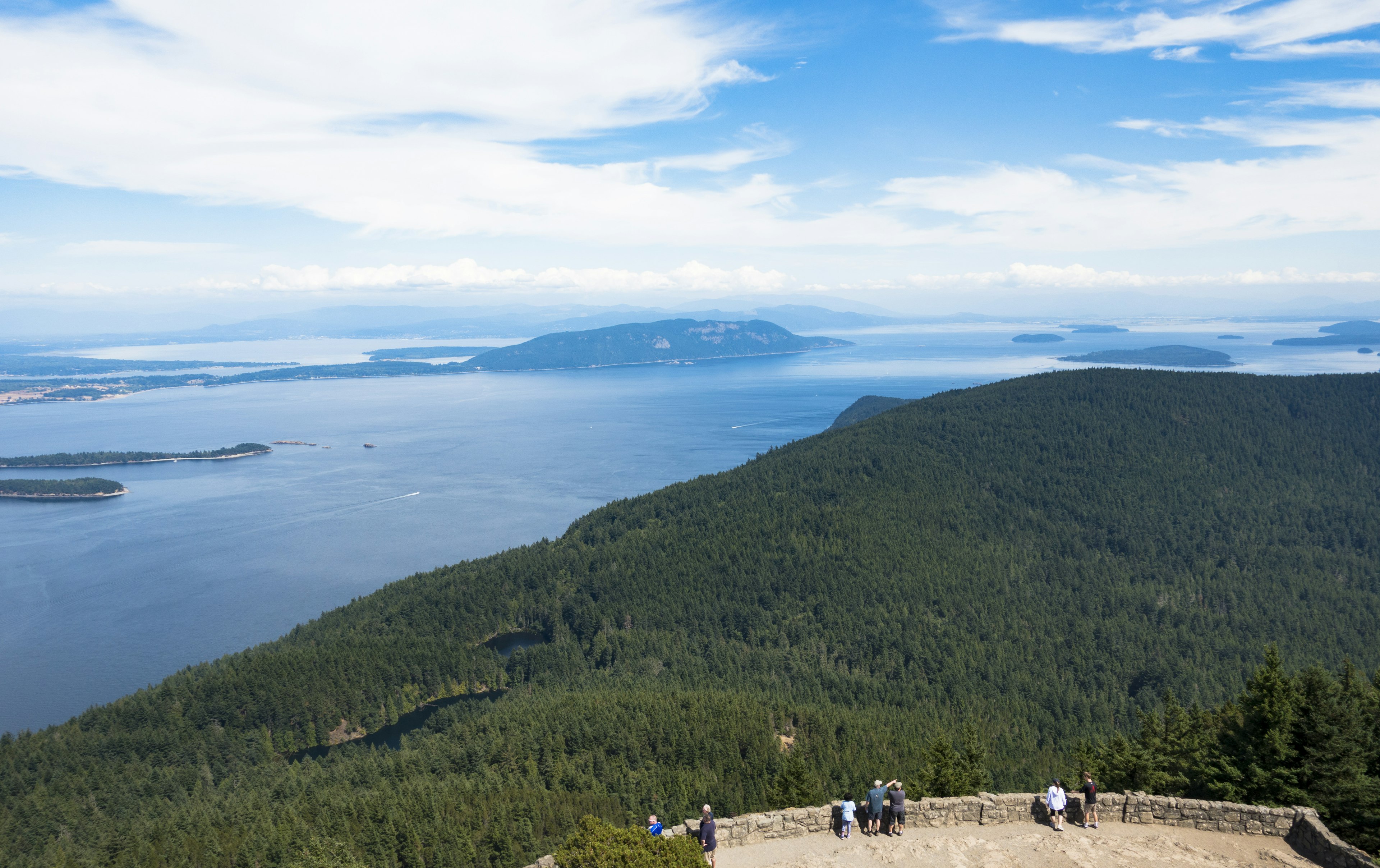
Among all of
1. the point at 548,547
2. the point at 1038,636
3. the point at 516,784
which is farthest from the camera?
the point at 548,547

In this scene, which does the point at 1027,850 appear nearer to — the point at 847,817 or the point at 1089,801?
the point at 1089,801

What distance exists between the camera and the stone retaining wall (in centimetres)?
2538

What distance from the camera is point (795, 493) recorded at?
6378 inches

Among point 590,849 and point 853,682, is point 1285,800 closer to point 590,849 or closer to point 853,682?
point 590,849

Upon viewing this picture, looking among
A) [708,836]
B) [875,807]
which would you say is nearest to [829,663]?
[875,807]

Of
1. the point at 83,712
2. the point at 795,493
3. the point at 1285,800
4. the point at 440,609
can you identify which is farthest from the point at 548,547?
the point at 1285,800

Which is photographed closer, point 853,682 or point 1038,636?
point 853,682

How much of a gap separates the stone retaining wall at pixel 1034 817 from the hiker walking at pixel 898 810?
26 cm

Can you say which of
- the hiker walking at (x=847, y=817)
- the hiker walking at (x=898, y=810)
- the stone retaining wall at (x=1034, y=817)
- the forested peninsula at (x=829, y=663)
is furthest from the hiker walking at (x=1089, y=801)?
the forested peninsula at (x=829, y=663)

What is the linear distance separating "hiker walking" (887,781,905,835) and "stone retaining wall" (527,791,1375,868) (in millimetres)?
260

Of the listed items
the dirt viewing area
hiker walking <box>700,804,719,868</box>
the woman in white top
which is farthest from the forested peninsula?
hiker walking <box>700,804,719,868</box>

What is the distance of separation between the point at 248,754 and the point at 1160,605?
144 m

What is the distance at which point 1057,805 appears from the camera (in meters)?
25.6

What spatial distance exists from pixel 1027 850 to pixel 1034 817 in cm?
203
